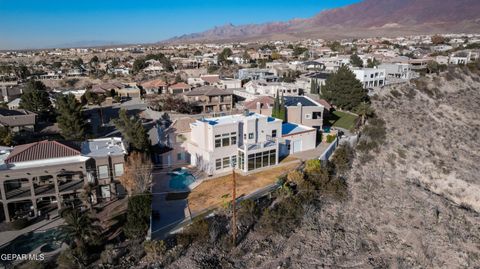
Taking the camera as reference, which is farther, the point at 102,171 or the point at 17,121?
the point at 17,121

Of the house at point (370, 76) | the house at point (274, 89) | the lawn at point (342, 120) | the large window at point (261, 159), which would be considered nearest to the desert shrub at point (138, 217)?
the large window at point (261, 159)

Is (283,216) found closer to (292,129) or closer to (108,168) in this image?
(108,168)

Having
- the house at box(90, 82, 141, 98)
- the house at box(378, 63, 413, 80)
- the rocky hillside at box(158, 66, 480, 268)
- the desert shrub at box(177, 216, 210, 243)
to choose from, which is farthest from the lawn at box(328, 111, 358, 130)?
the house at box(90, 82, 141, 98)

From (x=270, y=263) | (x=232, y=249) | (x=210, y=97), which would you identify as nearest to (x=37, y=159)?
(x=232, y=249)

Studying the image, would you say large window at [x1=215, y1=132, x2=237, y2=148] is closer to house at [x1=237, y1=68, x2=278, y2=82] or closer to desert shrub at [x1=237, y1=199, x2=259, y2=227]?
desert shrub at [x1=237, y1=199, x2=259, y2=227]

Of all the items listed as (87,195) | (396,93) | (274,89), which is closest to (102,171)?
(87,195)

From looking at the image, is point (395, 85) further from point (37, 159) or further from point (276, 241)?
point (37, 159)
